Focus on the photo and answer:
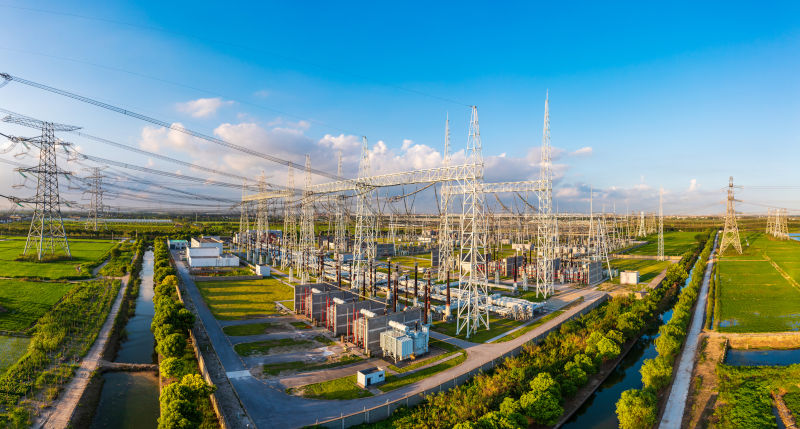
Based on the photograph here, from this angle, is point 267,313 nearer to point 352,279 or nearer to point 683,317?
point 352,279

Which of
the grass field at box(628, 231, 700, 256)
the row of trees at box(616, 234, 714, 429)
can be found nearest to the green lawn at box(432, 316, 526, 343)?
the row of trees at box(616, 234, 714, 429)

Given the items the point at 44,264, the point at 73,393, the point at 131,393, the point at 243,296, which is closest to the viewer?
the point at 73,393

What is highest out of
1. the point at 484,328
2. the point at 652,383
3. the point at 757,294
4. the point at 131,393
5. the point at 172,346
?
the point at 172,346

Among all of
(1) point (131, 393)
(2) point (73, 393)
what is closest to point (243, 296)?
(1) point (131, 393)

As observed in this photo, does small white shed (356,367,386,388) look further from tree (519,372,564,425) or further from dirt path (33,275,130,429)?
dirt path (33,275,130,429)

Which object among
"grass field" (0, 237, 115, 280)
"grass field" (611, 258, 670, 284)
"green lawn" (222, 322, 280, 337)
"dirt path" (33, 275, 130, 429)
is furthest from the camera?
"grass field" (611, 258, 670, 284)

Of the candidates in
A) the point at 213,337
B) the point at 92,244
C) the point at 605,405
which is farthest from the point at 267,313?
the point at 92,244

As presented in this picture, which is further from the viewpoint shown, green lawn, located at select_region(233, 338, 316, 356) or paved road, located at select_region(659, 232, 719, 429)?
green lawn, located at select_region(233, 338, 316, 356)

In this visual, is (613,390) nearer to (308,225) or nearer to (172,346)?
(172,346)

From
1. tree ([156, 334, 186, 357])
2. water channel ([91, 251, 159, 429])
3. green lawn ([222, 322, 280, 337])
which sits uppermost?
tree ([156, 334, 186, 357])
